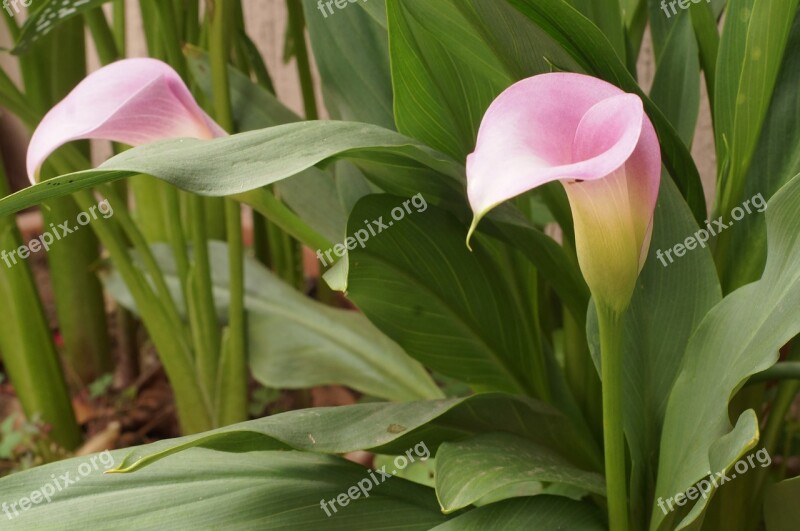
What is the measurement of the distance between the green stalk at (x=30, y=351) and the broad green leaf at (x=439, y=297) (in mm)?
330

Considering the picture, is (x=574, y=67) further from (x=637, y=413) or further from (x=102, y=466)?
(x=102, y=466)

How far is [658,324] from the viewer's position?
41 centimetres

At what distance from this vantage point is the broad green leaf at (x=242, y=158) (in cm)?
30

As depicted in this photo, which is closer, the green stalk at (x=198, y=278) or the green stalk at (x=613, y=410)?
the green stalk at (x=613, y=410)

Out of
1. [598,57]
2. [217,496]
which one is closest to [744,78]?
[598,57]

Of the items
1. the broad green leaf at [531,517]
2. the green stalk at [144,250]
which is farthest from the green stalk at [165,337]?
the broad green leaf at [531,517]

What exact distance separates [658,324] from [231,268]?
291mm

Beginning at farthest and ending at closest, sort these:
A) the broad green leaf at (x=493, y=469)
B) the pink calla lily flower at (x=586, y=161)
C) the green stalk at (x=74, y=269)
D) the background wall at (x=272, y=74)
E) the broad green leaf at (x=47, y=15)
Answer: the background wall at (x=272, y=74)
the green stalk at (x=74, y=269)
the broad green leaf at (x=47, y=15)
the broad green leaf at (x=493, y=469)
the pink calla lily flower at (x=586, y=161)

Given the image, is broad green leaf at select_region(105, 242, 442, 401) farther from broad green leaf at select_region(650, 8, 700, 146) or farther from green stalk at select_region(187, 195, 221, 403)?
broad green leaf at select_region(650, 8, 700, 146)

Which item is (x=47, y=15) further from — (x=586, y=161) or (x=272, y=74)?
(x=272, y=74)

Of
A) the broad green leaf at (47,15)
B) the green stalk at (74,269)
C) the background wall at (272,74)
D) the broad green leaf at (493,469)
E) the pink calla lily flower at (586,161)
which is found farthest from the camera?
the background wall at (272,74)

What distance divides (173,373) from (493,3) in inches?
15.7

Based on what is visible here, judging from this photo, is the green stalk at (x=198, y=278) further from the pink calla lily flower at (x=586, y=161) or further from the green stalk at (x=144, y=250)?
the pink calla lily flower at (x=586, y=161)

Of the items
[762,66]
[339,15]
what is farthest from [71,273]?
[762,66]
